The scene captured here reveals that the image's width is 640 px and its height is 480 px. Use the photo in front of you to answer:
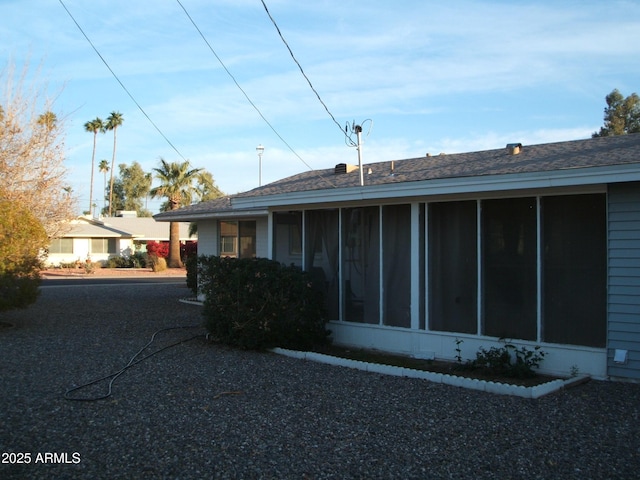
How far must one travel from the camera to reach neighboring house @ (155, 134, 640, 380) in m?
7.75

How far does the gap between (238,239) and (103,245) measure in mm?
29335

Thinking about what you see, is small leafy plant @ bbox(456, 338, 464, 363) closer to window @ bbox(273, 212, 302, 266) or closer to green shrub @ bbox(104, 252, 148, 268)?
window @ bbox(273, 212, 302, 266)

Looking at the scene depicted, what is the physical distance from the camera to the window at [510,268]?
8.53 meters

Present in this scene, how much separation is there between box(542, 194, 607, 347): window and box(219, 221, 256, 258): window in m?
9.22

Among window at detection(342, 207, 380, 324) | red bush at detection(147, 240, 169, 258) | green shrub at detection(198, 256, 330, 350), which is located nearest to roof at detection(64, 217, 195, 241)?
red bush at detection(147, 240, 169, 258)

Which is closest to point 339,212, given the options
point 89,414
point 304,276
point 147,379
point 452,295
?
point 304,276

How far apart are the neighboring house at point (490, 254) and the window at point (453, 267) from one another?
0.06 feet

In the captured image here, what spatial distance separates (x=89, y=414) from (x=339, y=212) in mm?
5821

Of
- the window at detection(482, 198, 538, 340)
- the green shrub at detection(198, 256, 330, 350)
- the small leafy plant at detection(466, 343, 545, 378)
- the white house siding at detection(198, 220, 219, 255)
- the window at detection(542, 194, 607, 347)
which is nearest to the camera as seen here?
Answer: the window at detection(542, 194, 607, 347)

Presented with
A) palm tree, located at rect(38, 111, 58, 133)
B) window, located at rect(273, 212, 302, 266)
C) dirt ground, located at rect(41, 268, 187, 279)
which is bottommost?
dirt ground, located at rect(41, 268, 187, 279)

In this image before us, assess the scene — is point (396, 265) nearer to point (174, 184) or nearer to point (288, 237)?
point (288, 237)

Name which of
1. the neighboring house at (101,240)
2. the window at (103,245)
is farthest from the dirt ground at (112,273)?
the window at (103,245)

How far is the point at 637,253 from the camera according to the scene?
24.9 ft

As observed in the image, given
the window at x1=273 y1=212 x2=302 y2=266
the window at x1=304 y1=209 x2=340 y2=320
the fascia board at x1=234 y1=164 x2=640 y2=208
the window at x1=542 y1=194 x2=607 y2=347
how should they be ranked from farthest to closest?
the window at x1=273 y1=212 x2=302 y2=266, the window at x1=304 y1=209 x2=340 y2=320, the window at x1=542 y1=194 x2=607 y2=347, the fascia board at x1=234 y1=164 x2=640 y2=208
